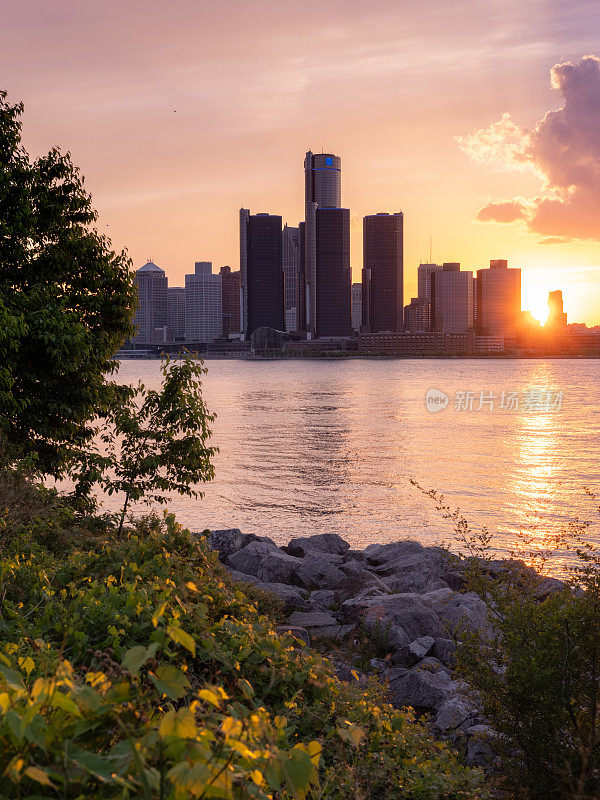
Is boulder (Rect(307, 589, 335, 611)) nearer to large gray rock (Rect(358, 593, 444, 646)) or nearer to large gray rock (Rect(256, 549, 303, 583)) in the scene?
large gray rock (Rect(256, 549, 303, 583))

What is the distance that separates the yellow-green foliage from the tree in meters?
6.66

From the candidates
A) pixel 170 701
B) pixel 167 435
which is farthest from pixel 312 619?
pixel 170 701

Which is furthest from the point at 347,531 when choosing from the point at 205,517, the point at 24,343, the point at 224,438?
the point at 224,438

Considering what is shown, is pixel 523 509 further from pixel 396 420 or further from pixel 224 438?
pixel 396 420

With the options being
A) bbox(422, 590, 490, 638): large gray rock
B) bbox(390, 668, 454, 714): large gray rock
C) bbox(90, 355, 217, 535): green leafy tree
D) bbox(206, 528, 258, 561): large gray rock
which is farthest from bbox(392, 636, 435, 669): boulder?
bbox(206, 528, 258, 561): large gray rock

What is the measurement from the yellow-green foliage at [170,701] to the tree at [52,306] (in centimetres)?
666

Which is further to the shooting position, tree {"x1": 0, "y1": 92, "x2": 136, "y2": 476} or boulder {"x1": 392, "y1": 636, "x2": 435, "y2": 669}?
tree {"x1": 0, "y1": 92, "x2": 136, "y2": 476}

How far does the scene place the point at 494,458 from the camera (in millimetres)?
46812

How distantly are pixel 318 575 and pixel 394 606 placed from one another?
4459mm

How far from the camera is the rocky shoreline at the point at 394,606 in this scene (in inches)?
353

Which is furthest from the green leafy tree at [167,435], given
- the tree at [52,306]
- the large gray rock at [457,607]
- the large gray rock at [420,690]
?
the large gray rock at [420,690]

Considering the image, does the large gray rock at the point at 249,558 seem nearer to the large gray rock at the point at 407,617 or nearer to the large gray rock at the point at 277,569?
the large gray rock at the point at 277,569

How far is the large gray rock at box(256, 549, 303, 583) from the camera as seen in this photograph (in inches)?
677

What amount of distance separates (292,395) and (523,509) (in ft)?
268
